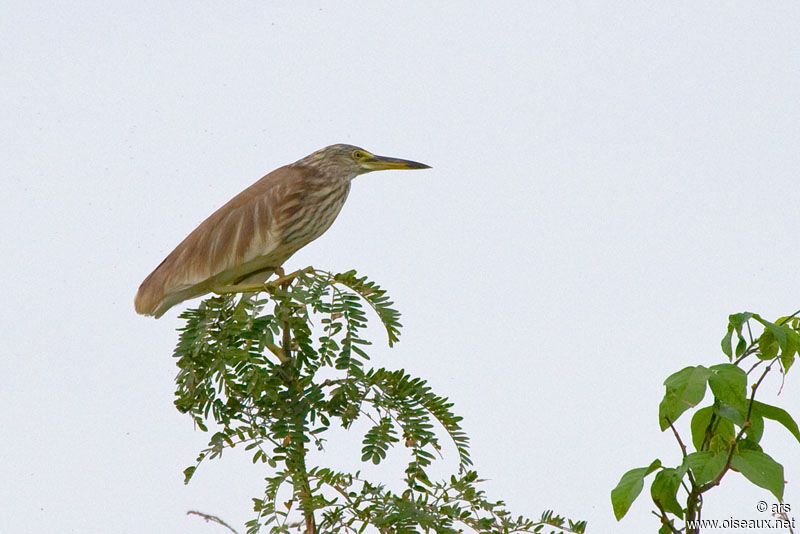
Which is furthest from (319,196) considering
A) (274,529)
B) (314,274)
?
(274,529)

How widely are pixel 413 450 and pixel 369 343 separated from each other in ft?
1.08

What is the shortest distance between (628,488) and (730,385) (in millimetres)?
251

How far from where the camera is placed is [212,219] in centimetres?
452

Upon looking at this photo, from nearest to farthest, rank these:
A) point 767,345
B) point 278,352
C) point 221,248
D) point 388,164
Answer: point 767,345
point 278,352
point 221,248
point 388,164

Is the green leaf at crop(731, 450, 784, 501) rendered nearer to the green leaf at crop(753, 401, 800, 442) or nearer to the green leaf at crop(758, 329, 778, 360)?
the green leaf at crop(753, 401, 800, 442)

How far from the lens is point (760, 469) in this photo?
5.04ft

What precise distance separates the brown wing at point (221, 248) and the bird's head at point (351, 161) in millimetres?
290

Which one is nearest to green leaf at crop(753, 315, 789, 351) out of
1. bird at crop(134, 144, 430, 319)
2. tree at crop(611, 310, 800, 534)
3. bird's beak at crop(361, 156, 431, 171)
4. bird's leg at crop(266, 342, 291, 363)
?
tree at crop(611, 310, 800, 534)

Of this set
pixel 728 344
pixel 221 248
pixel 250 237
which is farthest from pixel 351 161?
pixel 728 344

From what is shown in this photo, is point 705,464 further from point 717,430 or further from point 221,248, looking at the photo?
point 221,248

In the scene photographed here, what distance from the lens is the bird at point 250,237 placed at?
4.24 meters

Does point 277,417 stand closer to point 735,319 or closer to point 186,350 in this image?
point 186,350

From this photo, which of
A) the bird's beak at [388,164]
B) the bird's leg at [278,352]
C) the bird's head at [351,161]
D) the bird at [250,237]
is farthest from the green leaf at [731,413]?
the bird's beak at [388,164]

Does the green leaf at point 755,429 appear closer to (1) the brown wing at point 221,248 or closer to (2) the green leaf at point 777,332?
(2) the green leaf at point 777,332
